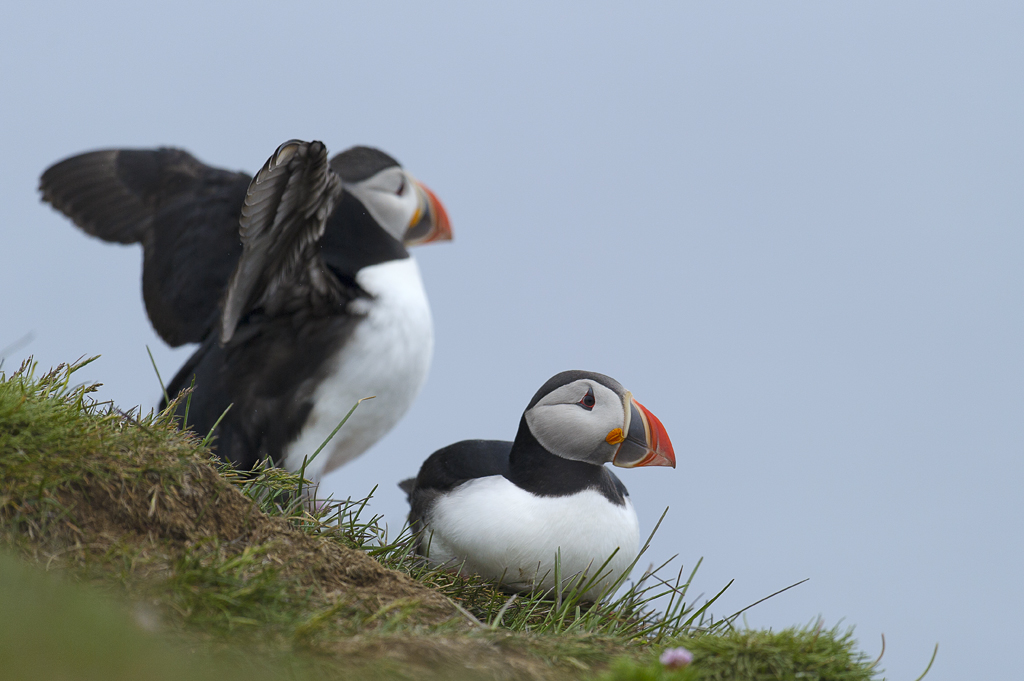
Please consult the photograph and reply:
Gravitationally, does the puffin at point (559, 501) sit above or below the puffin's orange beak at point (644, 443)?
below

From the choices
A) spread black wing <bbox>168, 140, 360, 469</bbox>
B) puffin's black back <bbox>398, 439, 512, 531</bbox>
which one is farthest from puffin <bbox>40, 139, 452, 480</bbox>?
puffin's black back <bbox>398, 439, 512, 531</bbox>

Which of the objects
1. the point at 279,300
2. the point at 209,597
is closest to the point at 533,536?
the point at 209,597

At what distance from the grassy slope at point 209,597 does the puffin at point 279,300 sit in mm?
2031

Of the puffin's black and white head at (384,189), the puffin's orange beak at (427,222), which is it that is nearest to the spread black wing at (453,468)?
the puffin's black and white head at (384,189)

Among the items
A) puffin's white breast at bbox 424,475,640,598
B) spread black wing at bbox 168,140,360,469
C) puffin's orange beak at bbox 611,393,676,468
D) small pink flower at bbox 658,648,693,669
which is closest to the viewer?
small pink flower at bbox 658,648,693,669

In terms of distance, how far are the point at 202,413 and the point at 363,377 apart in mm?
924

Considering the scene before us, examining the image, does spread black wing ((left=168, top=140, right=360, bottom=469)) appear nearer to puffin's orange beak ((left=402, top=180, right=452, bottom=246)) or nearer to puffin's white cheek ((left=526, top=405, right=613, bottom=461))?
puffin's orange beak ((left=402, top=180, right=452, bottom=246))

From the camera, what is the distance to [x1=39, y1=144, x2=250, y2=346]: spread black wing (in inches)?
253

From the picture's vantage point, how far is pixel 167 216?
6.61m

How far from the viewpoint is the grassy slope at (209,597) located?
7.72ft

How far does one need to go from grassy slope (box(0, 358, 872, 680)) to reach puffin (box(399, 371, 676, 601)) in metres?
0.30

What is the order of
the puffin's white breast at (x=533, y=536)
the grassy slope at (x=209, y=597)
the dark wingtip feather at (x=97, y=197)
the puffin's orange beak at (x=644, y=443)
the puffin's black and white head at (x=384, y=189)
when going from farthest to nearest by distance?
the dark wingtip feather at (x=97, y=197) < the puffin's black and white head at (x=384, y=189) < the puffin's orange beak at (x=644, y=443) < the puffin's white breast at (x=533, y=536) < the grassy slope at (x=209, y=597)

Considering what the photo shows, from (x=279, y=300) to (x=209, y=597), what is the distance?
3197 millimetres

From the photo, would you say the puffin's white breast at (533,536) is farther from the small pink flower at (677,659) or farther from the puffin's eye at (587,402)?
the small pink flower at (677,659)
